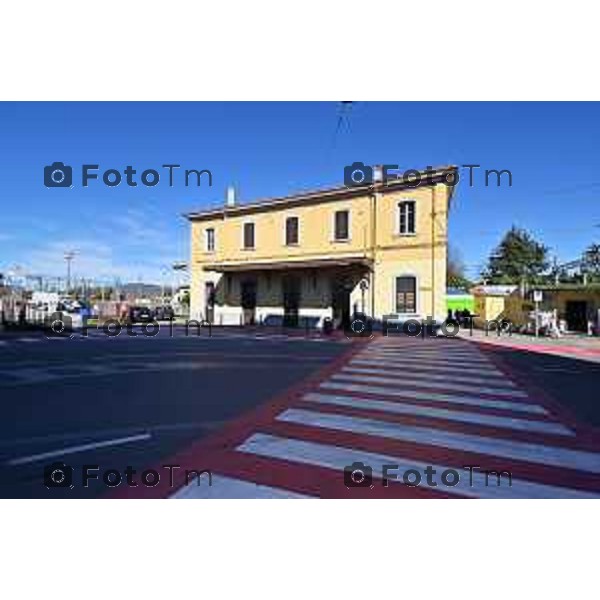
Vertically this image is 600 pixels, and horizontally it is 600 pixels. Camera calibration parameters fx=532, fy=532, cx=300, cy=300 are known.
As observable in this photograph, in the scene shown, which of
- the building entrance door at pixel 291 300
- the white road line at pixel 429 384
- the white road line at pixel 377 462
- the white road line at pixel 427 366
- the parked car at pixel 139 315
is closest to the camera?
the white road line at pixel 377 462

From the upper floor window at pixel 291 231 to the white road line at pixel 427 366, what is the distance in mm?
14655

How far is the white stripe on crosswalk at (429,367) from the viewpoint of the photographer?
36.7ft

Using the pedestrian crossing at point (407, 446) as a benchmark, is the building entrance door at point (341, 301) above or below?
above

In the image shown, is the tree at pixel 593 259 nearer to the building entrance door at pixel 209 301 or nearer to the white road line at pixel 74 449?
the building entrance door at pixel 209 301

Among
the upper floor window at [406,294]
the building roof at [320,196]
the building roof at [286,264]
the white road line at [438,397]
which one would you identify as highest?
the building roof at [320,196]

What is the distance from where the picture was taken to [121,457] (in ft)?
16.8

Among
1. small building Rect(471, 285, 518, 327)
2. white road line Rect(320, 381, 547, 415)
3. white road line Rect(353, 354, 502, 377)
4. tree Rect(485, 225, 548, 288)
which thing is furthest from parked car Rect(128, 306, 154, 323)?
tree Rect(485, 225, 548, 288)

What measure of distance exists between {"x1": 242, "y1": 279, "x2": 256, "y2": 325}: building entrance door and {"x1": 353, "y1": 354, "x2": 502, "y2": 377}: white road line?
52.2 feet

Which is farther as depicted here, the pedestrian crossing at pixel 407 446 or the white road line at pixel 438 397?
the white road line at pixel 438 397

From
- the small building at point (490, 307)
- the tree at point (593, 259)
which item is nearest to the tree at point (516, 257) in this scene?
the tree at point (593, 259)

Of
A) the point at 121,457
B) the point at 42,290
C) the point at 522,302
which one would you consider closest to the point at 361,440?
the point at 121,457

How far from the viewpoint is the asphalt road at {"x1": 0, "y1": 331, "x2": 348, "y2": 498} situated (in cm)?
507

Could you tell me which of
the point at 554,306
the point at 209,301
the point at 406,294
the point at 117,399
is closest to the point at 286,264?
the point at 406,294
